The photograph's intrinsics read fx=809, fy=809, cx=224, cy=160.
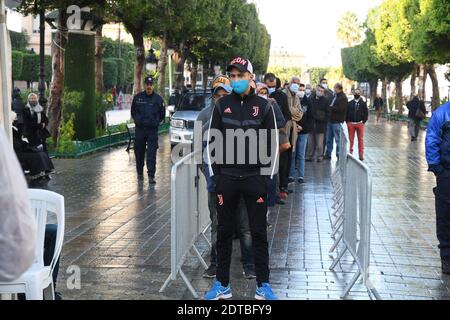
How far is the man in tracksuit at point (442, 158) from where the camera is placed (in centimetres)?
741

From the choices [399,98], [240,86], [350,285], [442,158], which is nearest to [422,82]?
[399,98]

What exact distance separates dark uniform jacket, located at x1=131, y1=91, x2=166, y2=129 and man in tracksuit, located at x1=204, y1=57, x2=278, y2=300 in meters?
7.86

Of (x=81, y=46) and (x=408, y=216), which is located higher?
(x=81, y=46)

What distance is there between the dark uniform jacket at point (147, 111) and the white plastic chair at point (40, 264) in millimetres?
9045

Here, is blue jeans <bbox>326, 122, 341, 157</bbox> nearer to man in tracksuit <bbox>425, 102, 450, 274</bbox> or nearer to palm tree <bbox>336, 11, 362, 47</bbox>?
man in tracksuit <bbox>425, 102, 450, 274</bbox>

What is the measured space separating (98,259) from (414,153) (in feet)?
52.3

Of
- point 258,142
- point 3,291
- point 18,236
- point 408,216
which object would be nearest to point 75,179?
point 408,216

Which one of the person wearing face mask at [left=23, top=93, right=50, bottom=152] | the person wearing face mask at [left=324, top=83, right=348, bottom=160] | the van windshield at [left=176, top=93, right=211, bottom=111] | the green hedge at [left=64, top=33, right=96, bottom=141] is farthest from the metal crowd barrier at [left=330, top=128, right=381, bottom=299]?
the van windshield at [left=176, top=93, right=211, bottom=111]

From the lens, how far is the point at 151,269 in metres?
7.44

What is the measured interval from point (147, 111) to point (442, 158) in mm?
7560

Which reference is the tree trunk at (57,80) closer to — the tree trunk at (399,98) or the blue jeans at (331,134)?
the blue jeans at (331,134)

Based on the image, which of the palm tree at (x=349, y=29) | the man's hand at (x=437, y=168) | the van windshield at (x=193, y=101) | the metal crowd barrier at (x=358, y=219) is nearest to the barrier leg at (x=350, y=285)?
the metal crowd barrier at (x=358, y=219)

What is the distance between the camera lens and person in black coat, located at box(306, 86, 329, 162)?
18797mm

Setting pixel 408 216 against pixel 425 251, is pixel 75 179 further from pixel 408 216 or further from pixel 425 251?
pixel 425 251
